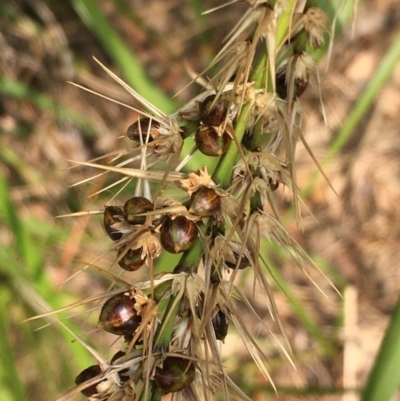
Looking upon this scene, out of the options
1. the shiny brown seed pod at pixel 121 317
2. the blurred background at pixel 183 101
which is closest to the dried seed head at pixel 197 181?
the shiny brown seed pod at pixel 121 317

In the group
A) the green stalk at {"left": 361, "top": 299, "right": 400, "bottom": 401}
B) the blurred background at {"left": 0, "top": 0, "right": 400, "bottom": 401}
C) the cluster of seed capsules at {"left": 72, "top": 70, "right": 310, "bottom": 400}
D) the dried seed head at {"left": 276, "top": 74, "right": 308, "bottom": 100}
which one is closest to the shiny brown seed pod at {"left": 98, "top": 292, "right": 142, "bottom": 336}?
the cluster of seed capsules at {"left": 72, "top": 70, "right": 310, "bottom": 400}

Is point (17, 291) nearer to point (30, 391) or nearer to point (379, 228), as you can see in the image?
point (30, 391)

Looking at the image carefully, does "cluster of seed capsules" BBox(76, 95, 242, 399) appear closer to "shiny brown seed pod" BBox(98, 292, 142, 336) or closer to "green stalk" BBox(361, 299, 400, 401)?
"shiny brown seed pod" BBox(98, 292, 142, 336)

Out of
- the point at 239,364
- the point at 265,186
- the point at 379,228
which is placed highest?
the point at 265,186

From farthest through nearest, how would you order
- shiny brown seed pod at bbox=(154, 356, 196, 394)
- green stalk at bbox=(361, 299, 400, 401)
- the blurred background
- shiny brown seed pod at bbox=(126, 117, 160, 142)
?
the blurred background, green stalk at bbox=(361, 299, 400, 401), shiny brown seed pod at bbox=(126, 117, 160, 142), shiny brown seed pod at bbox=(154, 356, 196, 394)

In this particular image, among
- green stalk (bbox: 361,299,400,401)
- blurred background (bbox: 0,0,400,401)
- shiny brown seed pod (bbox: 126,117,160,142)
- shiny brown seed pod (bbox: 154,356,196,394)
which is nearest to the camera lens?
shiny brown seed pod (bbox: 154,356,196,394)

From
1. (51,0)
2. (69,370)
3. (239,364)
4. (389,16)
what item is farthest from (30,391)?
(389,16)
